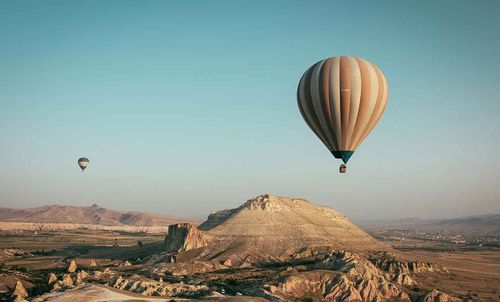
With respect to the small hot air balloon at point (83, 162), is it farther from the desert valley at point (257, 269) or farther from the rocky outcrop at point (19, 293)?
the rocky outcrop at point (19, 293)

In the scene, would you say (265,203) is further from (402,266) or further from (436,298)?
(436,298)

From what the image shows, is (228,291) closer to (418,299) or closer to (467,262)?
(418,299)

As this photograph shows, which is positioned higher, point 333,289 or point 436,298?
point 333,289

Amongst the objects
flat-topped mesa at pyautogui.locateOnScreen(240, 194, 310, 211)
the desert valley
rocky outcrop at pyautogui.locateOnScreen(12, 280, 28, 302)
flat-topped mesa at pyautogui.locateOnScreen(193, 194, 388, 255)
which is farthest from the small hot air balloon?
rocky outcrop at pyautogui.locateOnScreen(12, 280, 28, 302)

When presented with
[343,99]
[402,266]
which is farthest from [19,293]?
[402,266]

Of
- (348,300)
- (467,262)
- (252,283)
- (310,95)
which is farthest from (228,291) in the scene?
(467,262)

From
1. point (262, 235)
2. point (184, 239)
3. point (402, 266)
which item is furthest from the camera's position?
point (262, 235)
